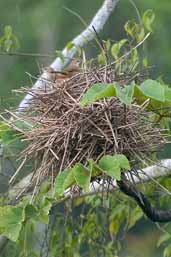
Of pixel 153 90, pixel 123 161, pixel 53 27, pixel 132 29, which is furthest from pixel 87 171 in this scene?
pixel 53 27

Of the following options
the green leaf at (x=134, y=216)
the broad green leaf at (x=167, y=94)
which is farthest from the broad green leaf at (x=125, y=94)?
the green leaf at (x=134, y=216)

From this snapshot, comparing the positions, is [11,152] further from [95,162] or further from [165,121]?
[95,162]

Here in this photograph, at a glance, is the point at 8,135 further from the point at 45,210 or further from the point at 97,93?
the point at 97,93

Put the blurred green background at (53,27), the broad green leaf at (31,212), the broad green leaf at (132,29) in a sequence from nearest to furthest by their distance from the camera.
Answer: the broad green leaf at (31,212) → the broad green leaf at (132,29) → the blurred green background at (53,27)

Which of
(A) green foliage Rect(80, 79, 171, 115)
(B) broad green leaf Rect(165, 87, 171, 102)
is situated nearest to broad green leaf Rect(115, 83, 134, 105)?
(A) green foliage Rect(80, 79, 171, 115)

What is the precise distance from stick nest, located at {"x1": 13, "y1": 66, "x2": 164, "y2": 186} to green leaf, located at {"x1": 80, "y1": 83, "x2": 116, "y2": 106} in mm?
169

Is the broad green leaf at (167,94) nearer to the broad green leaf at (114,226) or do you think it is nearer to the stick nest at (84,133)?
the stick nest at (84,133)

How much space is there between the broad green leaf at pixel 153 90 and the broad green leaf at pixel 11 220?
1.95 ft

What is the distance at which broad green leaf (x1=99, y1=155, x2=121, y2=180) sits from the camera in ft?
11.4

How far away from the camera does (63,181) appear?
3.56 metres

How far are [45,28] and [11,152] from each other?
40.7 ft

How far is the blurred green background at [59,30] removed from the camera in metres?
14.2

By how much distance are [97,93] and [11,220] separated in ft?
1.76

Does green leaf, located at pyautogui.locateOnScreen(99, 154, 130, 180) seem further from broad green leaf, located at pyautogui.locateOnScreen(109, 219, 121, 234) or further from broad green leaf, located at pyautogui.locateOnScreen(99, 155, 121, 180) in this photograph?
broad green leaf, located at pyautogui.locateOnScreen(109, 219, 121, 234)
